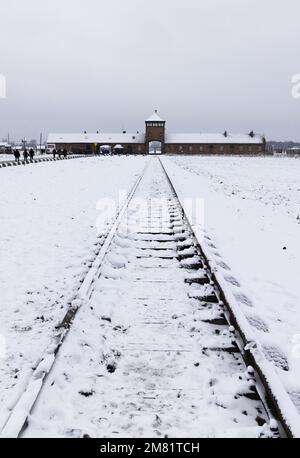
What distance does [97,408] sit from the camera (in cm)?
288

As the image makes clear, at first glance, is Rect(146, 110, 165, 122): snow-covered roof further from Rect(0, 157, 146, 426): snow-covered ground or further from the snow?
the snow

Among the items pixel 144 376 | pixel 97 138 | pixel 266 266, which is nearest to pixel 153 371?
pixel 144 376

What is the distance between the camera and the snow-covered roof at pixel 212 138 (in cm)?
11481

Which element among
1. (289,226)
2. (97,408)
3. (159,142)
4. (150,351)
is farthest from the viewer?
(159,142)

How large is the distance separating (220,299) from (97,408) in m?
2.18

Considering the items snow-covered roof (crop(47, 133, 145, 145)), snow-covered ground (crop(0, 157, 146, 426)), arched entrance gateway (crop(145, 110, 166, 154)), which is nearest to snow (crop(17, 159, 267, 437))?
snow-covered ground (crop(0, 157, 146, 426))

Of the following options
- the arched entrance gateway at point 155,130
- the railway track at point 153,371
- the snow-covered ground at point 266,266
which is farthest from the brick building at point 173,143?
the railway track at point 153,371

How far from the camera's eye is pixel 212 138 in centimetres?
11656

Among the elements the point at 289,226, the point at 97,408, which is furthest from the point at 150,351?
the point at 289,226

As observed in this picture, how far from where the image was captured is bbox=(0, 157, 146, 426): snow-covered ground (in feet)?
12.2

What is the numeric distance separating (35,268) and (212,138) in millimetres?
114647

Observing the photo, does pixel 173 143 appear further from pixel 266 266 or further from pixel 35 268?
pixel 35 268

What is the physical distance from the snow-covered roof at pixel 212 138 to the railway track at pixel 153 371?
11164 centimetres
